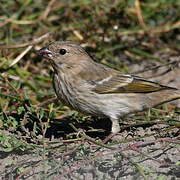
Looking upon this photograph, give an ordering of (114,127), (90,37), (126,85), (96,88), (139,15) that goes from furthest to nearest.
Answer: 1. (139,15)
2. (90,37)
3. (126,85)
4. (96,88)
5. (114,127)

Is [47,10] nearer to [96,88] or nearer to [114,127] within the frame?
[96,88]

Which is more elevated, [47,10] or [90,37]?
[47,10]

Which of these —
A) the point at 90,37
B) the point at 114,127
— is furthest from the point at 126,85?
the point at 90,37

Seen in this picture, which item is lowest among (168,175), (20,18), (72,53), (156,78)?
(168,175)

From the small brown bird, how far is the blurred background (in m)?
0.58

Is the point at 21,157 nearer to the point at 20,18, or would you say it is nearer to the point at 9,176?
the point at 9,176

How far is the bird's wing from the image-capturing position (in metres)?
5.58

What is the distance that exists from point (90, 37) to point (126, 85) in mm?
2139

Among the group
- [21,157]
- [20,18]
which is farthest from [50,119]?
[20,18]

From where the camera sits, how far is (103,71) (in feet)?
18.9

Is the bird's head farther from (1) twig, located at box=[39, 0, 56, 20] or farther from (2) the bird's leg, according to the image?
(1) twig, located at box=[39, 0, 56, 20]

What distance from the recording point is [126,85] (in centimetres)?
565

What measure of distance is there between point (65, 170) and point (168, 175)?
93 centimetres

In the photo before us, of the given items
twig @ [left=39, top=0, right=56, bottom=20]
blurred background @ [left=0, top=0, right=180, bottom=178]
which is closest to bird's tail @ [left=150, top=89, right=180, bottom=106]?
blurred background @ [left=0, top=0, right=180, bottom=178]
